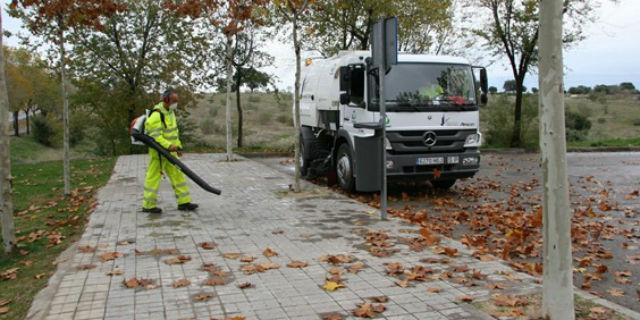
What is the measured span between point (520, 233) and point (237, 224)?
3761mm

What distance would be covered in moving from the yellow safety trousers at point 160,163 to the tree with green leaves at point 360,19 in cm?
1142

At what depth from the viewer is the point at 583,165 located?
17688mm

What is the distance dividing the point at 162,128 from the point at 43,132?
38.8m

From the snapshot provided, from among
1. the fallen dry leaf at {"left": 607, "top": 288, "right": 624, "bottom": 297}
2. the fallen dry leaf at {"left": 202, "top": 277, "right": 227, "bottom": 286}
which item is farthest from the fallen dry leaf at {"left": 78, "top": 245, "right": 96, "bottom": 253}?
the fallen dry leaf at {"left": 607, "top": 288, "right": 624, "bottom": 297}

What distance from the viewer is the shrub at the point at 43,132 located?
141ft

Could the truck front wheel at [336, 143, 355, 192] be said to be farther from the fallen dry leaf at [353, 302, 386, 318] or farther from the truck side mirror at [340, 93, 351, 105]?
the fallen dry leaf at [353, 302, 386, 318]

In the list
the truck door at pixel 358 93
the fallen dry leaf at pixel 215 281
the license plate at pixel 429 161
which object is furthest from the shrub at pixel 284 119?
the fallen dry leaf at pixel 215 281

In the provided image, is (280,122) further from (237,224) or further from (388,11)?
(237,224)

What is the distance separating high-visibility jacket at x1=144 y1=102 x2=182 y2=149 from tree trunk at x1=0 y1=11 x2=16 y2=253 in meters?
2.29

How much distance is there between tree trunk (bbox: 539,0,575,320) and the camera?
3.99 meters

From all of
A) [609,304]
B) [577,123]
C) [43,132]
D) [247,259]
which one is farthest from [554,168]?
[43,132]

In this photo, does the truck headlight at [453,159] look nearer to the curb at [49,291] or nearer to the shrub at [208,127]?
the curb at [49,291]

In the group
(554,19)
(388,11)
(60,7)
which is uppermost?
(388,11)

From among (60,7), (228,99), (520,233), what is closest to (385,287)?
(520,233)
